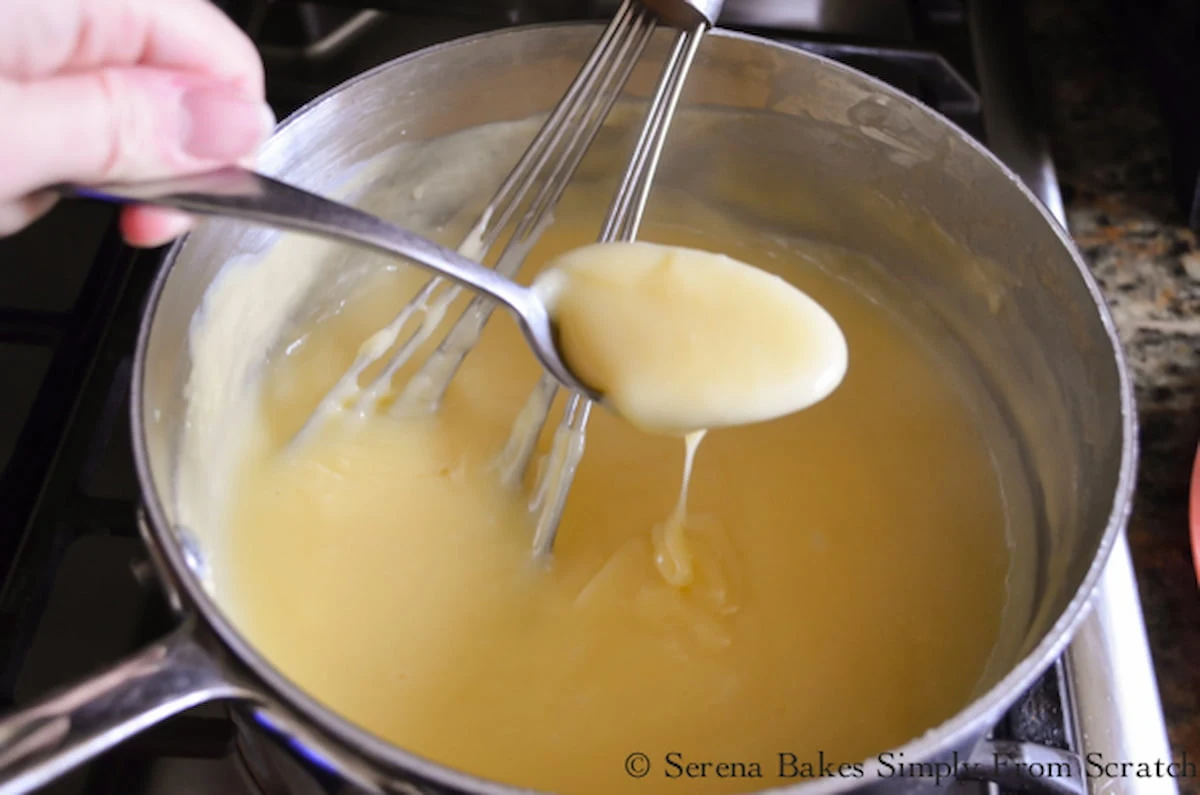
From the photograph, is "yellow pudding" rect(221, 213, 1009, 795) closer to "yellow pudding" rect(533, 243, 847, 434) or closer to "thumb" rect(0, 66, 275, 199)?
"yellow pudding" rect(533, 243, 847, 434)

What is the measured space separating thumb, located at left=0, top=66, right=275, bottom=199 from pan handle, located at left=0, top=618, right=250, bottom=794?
0.28m

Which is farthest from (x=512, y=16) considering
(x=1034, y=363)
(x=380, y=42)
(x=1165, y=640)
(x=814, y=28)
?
(x=1165, y=640)

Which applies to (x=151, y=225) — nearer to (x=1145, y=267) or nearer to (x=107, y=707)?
(x=107, y=707)

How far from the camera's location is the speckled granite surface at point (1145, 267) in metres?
0.88

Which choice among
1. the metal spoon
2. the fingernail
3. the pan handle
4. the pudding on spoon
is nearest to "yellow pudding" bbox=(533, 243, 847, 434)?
the pudding on spoon

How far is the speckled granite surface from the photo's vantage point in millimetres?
881

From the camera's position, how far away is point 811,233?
3.85ft

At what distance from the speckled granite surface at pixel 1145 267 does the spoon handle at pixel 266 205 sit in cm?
71

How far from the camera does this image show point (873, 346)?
1.14 meters

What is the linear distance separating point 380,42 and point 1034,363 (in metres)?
0.81

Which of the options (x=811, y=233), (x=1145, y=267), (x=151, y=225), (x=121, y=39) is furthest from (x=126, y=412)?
(x=1145, y=267)

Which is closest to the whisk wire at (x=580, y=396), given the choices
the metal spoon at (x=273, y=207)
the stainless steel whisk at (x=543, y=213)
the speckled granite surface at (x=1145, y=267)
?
the stainless steel whisk at (x=543, y=213)

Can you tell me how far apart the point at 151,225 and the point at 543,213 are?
351mm

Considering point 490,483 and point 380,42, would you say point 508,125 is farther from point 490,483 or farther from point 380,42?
point 490,483
